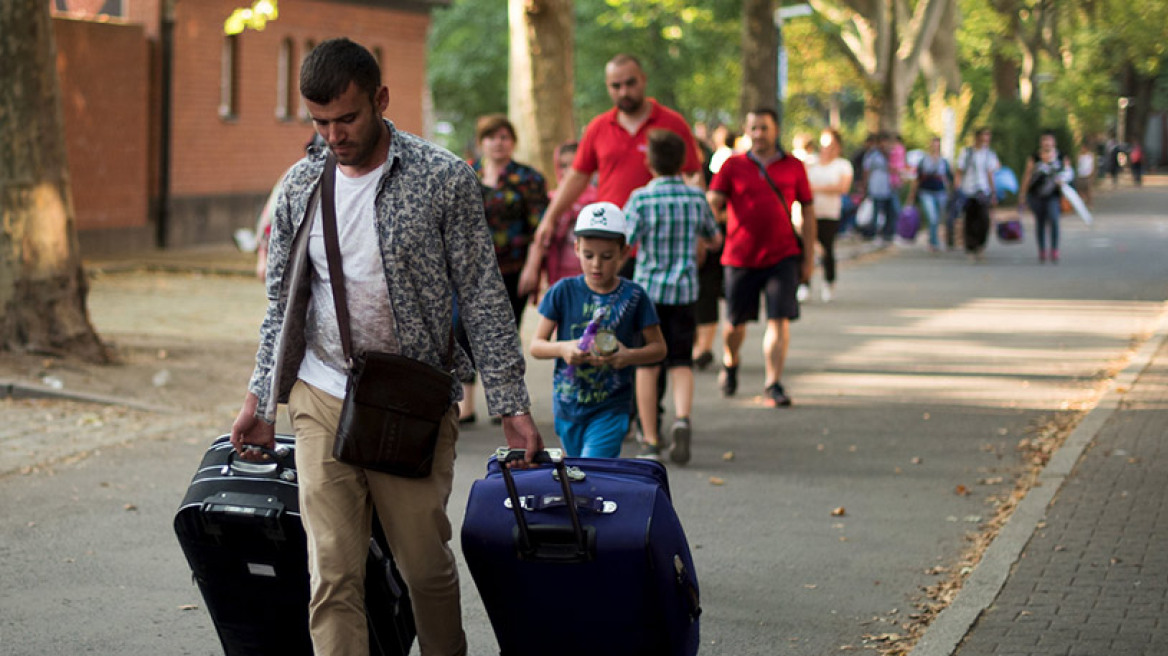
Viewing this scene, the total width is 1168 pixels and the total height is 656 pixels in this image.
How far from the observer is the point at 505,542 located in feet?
14.9

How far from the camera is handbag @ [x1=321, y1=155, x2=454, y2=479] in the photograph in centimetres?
421

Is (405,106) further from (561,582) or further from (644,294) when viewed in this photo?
(561,582)

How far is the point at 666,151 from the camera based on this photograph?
8.95 metres

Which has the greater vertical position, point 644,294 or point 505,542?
point 644,294

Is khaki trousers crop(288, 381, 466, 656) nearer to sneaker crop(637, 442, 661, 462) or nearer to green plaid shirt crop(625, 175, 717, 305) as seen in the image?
sneaker crop(637, 442, 661, 462)

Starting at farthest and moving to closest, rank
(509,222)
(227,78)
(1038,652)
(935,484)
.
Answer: (227,78), (509,222), (935,484), (1038,652)

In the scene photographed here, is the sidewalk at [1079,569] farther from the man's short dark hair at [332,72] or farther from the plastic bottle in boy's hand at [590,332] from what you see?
the man's short dark hair at [332,72]

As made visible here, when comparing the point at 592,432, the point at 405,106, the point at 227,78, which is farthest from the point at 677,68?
the point at 592,432

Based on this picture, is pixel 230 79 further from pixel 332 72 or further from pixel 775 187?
pixel 332 72

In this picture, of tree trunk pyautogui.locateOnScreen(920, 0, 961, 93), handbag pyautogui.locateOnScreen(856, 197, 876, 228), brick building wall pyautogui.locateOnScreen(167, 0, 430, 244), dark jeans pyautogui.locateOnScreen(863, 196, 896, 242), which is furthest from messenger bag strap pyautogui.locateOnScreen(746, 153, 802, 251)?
tree trunk pyautogui.locateOnScreen(920, 0, 961, 93)

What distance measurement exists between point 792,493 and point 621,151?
2301 mm

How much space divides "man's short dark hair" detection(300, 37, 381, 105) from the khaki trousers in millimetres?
798

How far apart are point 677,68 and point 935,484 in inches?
1893

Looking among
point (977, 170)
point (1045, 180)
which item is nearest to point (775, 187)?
point (1045, 180)
